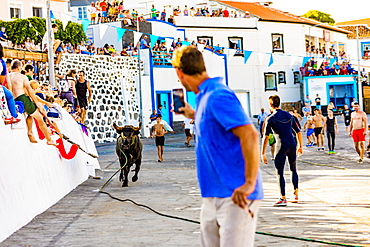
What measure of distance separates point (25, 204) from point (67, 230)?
970 mm

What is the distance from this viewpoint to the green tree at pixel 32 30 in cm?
3186

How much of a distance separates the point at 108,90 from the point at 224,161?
1265 inches

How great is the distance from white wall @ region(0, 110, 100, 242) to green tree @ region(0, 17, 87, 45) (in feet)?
59.2

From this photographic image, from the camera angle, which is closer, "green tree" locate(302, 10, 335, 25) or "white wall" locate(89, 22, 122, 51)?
"white wall" locate(89, 22, 122, 51)

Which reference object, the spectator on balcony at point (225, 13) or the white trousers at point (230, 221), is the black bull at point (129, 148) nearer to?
the white trousers at point (230, 221)

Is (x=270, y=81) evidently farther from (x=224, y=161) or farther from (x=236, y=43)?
(x=224, y=161)

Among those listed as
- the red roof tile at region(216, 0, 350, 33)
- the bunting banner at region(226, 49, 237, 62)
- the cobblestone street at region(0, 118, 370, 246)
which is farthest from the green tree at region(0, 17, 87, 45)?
the red roof tile at region(216, 0, 350, 33)

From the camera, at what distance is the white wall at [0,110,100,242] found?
29.8 feet

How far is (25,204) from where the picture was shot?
1000 cm

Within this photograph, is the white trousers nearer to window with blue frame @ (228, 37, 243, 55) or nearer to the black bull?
the black bull

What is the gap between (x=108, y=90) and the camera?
36281 mm

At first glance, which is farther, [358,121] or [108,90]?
[108,90]

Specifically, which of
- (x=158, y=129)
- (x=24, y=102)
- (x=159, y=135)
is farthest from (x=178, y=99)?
(x=158, y=129)

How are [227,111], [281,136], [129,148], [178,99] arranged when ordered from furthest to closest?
[129,148], [281,136], [178,99], [227,111]
